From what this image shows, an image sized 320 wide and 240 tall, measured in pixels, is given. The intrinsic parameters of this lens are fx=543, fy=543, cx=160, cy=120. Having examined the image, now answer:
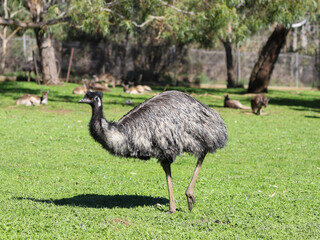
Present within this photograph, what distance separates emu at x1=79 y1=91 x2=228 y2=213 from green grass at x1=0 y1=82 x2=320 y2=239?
763 millimetres

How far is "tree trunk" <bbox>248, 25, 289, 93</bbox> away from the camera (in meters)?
26.3

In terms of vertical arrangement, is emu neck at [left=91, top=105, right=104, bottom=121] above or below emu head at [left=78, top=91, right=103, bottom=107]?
below

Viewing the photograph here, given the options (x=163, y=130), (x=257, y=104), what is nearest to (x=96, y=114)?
(x=163, y=130)

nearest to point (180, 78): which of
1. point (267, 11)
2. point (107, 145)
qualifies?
point (267, 11)

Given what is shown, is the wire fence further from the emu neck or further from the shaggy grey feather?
the emu neck

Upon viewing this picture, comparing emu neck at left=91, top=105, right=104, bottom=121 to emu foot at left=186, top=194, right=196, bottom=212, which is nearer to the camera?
emu neck at left=91, top=105, right=104, bottom=121

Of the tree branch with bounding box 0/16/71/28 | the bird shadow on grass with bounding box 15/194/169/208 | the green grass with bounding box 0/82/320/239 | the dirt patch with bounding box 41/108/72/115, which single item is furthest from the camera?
the tree branch with bounding box 0/16/71/28

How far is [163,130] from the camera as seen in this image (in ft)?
22.1

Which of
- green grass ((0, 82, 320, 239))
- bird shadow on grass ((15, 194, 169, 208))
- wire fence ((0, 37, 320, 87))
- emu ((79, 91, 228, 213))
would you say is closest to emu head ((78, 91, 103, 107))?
emu ((79, 91, 228, 213))

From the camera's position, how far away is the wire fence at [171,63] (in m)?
32.4

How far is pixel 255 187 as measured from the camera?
875cm

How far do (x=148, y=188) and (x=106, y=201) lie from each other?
115cm

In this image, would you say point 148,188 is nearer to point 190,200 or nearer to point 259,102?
point 190,200

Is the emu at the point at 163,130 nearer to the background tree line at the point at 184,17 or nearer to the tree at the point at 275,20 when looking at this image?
the background tree line at the point at 184,17
